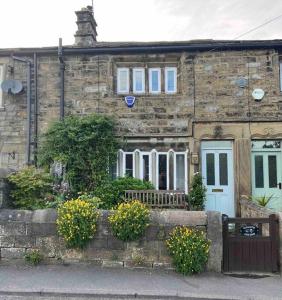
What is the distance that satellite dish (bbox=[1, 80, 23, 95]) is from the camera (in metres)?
11.9

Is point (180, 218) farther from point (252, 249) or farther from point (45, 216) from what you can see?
point (45, 216)

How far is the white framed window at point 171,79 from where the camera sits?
1198 centimetres

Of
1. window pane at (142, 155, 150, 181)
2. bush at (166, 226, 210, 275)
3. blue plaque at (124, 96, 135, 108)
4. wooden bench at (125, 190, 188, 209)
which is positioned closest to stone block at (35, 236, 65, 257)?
bush at (166, 226, 210, 275)

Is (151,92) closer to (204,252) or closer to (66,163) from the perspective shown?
(66,163)

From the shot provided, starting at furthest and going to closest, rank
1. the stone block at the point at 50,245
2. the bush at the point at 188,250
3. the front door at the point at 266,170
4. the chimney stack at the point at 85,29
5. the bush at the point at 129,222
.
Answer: the chimney stack at the point at 85,29
the front door at the point at 266,170
the stone block at the point at 50,245
the bush at the point at 129,222
the bush at the point at 188,250

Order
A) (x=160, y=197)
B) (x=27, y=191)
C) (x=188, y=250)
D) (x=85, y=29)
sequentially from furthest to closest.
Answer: (x=85, y=29)
(x=160, y=197)
(x=27, y=191)
(x=188, y=250)


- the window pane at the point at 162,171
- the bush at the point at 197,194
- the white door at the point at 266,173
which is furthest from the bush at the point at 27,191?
the white door at the point at 266,173

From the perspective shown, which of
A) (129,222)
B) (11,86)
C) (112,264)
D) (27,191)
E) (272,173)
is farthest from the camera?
(11,86)

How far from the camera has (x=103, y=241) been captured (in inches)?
267

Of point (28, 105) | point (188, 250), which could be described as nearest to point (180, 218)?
point (188, 250)

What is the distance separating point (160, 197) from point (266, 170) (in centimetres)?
379

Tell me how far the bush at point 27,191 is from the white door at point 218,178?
18.2ft

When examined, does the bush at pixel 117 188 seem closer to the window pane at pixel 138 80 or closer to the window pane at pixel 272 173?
the window pane at pixel 138 80

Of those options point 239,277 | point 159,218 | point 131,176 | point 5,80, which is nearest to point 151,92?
point 131,176
